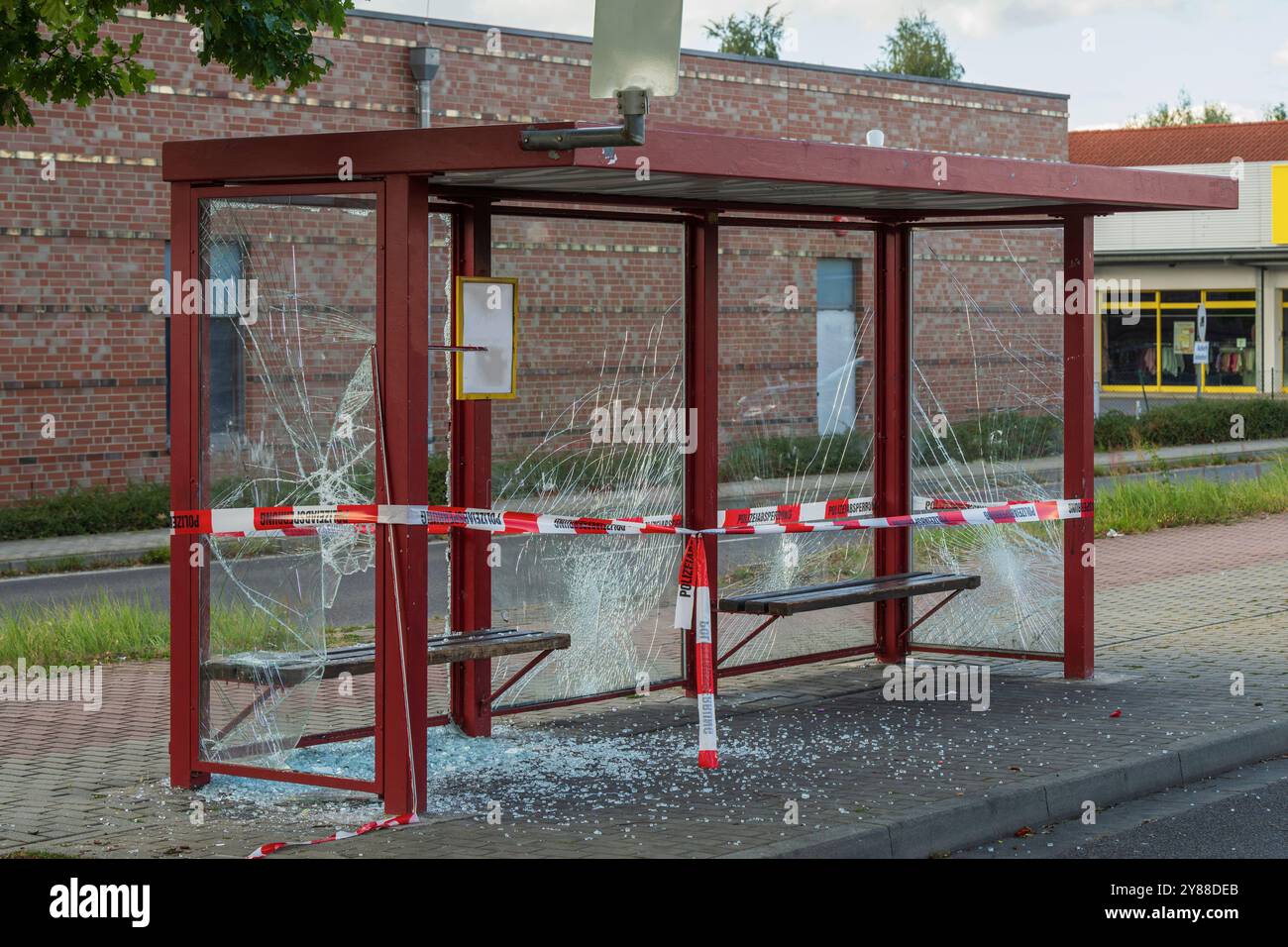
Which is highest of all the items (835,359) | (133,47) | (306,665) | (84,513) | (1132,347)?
(1132,347)

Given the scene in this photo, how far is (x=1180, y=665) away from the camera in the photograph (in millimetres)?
9594

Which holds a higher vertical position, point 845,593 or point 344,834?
point 845,593

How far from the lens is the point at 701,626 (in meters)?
7.34

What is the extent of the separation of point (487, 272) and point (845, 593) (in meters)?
2.79

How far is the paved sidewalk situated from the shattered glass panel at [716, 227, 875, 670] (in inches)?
11.3

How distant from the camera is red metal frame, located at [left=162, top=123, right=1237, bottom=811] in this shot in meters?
6.45

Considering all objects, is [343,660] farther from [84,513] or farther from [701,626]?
[84,513]

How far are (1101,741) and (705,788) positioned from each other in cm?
202

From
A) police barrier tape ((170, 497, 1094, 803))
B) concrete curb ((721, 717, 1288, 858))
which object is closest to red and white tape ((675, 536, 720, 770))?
police barrier tape ((170, 497, 1094, 803))

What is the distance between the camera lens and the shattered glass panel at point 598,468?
8.29 meters

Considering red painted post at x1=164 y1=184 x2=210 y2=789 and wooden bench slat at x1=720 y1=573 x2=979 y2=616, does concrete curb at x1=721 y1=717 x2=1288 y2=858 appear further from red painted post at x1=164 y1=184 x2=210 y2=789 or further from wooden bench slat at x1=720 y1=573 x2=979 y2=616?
red painted post at x1=164 y1=184 x2=210 y2=789

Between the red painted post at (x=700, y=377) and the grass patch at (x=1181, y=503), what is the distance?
29.4 feet

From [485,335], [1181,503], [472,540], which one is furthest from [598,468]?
[1181,503]
